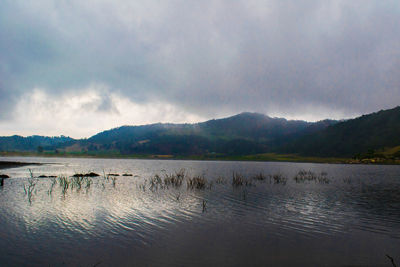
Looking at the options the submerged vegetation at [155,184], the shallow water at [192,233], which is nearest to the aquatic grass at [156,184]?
the submerged vegetation at [155,184]

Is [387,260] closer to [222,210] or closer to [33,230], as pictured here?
[222,210]

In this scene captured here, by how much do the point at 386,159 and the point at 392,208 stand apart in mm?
172106

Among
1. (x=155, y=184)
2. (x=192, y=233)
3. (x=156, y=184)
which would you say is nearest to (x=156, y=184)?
(x=156, y=184)

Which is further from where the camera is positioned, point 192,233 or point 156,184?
point 156,184

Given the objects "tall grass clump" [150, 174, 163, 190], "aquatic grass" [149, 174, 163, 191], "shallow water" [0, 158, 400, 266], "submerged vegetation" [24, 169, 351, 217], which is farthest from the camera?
"tall grass clump" [150, 174, 163, 190]

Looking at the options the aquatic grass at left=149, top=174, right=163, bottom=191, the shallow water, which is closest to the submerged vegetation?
the aquatic grass at left=149, top=174, right=163, bottom=191

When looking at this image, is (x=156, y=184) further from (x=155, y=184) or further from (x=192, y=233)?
(x=192, y=233)

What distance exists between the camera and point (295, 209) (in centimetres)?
2095

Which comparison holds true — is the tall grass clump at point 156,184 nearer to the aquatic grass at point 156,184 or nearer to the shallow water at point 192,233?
the aquatic grass at point 156,184

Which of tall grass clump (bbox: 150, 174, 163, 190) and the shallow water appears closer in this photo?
the shallow water

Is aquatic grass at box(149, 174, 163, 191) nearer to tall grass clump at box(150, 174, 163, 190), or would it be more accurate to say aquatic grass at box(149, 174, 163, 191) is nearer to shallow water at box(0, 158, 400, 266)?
tall grass clump at box(150, 174, 163, 190)

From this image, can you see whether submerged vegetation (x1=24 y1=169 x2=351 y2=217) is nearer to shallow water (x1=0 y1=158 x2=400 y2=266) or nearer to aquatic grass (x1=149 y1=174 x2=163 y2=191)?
aquatic grass (x1=149 y1=174 x2=163 y2=191)

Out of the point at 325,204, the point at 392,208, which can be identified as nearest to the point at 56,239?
the point at 325,204

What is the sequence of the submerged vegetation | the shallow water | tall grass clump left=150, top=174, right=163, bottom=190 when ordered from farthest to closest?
tall grass clump left=150, top=174, right=163, bottom=190 → the submerged vegetation → the shallow water
